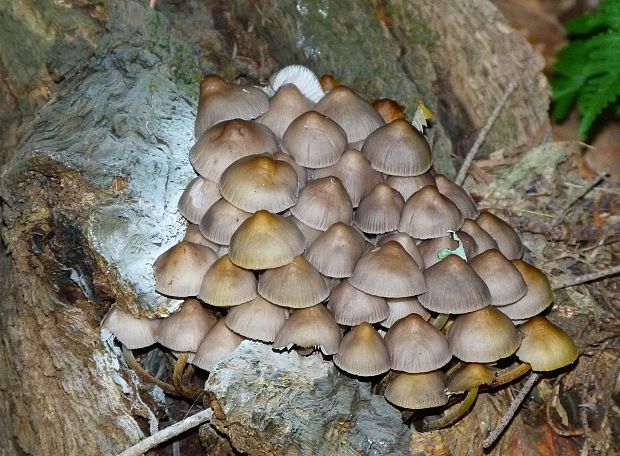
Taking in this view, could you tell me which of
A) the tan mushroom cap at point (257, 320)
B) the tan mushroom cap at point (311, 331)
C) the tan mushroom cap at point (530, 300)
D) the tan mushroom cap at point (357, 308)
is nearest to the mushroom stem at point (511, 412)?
the tan mushroom cap at point (530, 300)

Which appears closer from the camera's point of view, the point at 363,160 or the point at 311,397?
the point at 311,397

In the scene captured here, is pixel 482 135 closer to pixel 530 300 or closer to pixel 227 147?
pixel 530 300

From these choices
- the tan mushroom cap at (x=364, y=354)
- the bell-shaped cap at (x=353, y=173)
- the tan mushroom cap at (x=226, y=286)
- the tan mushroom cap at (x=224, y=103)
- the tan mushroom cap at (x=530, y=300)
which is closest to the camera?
the tan mushroom cap at (x=364, y=354)

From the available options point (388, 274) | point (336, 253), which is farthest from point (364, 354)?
point (336, 253)

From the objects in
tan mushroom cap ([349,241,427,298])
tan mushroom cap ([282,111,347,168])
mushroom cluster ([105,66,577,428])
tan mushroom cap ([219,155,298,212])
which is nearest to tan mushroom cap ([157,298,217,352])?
mushroom cluster ([105,66,577,428])

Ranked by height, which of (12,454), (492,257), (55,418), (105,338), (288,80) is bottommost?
(12,454)

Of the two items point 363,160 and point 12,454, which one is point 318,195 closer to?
point 363,160

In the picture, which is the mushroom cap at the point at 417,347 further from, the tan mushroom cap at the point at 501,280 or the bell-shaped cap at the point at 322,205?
the bell-shaped cap at the point at 322,205

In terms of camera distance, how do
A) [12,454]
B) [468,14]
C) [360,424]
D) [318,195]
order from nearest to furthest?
[360,424] → [318,195] → [12,454] → [468,14]

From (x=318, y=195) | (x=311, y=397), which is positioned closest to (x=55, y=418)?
(x=311, y=397)
